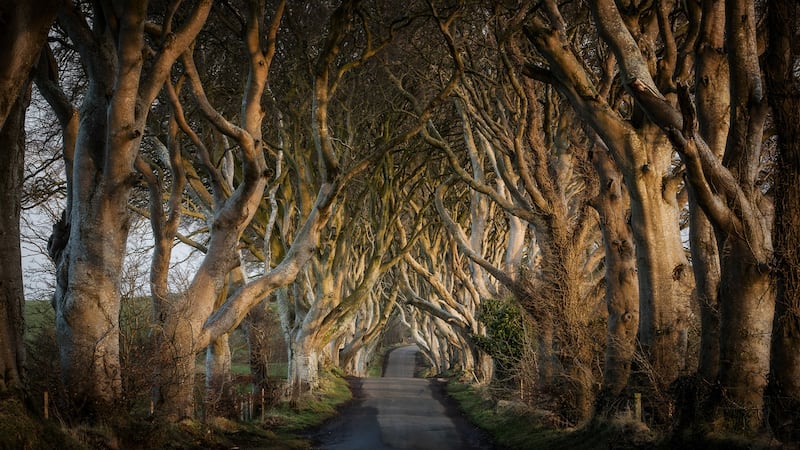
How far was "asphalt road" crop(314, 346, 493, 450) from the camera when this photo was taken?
15.6m

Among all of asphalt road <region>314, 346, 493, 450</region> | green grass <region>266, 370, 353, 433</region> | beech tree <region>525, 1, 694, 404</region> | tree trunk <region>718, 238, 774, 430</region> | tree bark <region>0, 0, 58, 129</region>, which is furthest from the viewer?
green grass <region>266, 370, 353, 433</region>

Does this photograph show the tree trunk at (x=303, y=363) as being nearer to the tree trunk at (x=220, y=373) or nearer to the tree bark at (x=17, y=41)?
the tree trunk at (x=220, y=373)

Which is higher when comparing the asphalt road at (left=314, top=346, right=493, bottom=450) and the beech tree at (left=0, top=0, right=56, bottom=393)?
the beech tree at (left=0, top=0, right=56, bottom=393)

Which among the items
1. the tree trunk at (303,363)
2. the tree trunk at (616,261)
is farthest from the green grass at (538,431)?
the tree trunk at (303,363)

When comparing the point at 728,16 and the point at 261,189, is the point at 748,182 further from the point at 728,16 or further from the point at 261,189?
the point at 261,189

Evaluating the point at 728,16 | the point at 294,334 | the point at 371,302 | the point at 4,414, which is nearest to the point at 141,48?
the point at 4,414

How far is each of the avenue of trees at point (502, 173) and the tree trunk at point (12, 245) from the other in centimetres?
3

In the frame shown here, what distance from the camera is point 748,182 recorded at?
8.93m

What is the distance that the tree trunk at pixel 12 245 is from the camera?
8.56 meters

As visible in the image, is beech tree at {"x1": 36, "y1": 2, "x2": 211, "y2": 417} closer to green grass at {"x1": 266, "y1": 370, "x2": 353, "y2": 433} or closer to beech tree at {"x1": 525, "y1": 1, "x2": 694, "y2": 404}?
beech tree at {"x1": 525, "y1": 1, "x2": 694, "y2": 404}

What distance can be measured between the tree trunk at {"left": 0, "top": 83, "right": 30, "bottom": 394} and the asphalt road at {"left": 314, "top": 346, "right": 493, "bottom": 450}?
7.34 meters

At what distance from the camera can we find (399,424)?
753 inches

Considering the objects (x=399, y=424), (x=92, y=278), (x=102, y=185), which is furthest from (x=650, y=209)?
(x=399, y=424)

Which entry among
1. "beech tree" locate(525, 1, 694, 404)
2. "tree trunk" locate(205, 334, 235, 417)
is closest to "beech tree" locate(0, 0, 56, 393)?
"beech tree" locate(525, 1, 694, 404)
